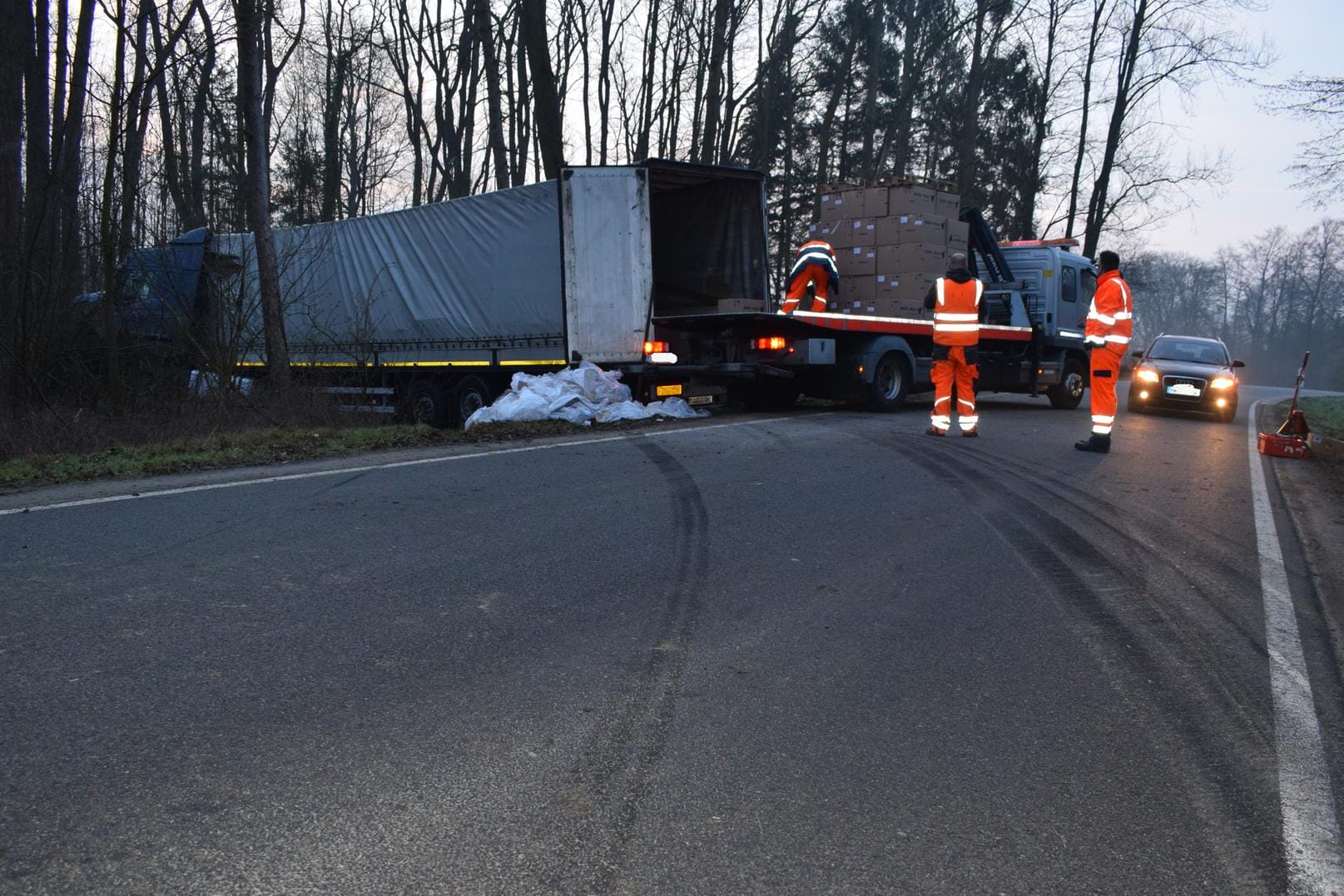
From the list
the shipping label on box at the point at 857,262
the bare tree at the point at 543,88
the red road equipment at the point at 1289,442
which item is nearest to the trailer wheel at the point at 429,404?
the bare tree at the point at 543,88

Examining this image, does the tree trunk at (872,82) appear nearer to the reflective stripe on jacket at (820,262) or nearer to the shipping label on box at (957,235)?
the shipping label on box at (957,235)

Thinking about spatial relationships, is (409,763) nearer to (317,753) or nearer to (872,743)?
(317,753)

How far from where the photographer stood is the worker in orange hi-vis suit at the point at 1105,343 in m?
10.8

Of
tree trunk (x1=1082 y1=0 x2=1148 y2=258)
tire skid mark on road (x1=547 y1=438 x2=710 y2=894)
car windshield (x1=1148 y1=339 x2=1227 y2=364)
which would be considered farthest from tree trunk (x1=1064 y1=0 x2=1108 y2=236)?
tire skid mark on road (x1=547 y1=438 x2=710 y2=894)

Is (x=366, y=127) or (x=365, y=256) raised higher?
(x=366, y=127)

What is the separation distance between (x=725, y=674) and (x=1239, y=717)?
6.14ft

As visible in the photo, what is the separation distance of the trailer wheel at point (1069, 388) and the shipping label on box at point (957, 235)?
296 cm

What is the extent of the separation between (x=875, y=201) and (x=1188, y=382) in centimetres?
624

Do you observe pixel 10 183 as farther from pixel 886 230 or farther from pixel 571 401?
pixel 886 230

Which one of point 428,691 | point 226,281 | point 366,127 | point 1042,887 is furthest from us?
point 366,127

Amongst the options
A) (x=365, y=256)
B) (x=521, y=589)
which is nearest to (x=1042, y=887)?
(x=521, y=589)

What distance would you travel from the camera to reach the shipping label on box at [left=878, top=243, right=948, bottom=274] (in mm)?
16172

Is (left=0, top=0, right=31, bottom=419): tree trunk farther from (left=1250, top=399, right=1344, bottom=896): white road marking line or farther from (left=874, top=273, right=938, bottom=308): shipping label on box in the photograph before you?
(left=1250, top=399, right=1344, bottom=896): white road marking line

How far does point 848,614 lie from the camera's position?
4.86 m
